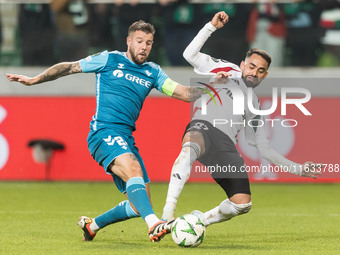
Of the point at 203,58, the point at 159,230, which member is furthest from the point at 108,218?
the point at 203,58

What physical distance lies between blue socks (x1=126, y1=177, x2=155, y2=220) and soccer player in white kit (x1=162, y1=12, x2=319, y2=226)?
0.28 m

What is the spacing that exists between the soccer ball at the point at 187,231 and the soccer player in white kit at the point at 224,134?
1.36 ft

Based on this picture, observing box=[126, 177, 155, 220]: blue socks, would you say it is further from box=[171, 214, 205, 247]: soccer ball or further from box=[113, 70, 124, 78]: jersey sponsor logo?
box=[113, 70, 124, 78]: jersey sponsor logo

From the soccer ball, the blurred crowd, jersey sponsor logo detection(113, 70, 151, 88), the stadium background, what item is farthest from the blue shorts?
the blurred crowd

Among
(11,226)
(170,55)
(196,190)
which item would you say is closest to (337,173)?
(196,190)

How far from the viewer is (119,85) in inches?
300

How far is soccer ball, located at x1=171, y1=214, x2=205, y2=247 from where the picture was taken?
6938mm

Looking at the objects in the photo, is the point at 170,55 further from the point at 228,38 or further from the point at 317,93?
the point at 317,93

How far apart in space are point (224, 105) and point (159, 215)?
299 centimetres

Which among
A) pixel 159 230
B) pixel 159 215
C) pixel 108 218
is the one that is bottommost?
pixel 159 215

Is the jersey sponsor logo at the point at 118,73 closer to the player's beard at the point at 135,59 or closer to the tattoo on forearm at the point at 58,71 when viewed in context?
the player's beard at the point at 135,59

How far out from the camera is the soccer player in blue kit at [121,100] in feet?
23.9

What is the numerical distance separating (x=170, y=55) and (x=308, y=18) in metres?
2.81

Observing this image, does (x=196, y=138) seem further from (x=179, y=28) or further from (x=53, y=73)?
(x=179, y=28)
